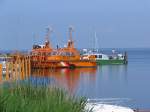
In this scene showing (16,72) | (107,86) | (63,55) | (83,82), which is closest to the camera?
(16,72)

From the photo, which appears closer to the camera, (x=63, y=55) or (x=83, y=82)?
(x=83, y=82)

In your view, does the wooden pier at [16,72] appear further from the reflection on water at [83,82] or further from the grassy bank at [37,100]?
the grassy bank at [37,100]

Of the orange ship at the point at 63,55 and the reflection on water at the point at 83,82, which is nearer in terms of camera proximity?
the reflection on water at the point at 83,82

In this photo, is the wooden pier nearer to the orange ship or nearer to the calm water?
the calm water

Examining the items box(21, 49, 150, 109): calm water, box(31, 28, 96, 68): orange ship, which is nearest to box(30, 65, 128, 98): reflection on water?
box(21, 49, 150, 109): calm water

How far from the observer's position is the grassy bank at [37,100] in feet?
27.6

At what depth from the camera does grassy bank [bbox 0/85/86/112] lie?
331 inches

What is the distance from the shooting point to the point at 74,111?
28.9 feet

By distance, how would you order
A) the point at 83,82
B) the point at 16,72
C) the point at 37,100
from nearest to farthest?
the point at 37,100
the point at 16,72
the point at 83,82

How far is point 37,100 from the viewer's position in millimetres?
9273

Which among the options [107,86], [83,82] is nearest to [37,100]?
[107,86]

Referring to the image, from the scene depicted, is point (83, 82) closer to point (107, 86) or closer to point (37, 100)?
point (107, 86)

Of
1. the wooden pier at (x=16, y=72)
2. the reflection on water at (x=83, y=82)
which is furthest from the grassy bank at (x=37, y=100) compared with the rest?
the wooden pier at (x=16, y=72)

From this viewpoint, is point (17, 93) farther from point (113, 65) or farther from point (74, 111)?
point (113, 65)
